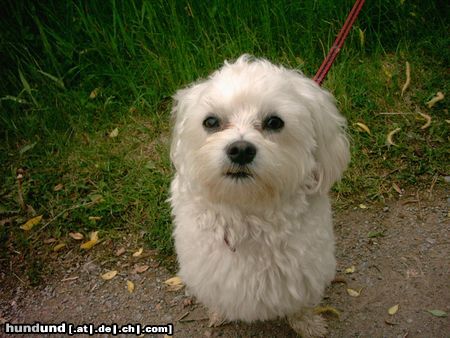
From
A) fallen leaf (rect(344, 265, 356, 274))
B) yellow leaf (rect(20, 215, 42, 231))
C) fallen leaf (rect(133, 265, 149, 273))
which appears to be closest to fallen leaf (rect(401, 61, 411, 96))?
fallen leaf (rect(344, 265, 356, 274))

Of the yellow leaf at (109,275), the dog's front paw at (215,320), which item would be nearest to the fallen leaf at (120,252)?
the yellow leaf at (109,275)

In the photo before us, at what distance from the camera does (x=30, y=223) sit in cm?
312

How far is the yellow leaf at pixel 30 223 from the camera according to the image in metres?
3.11

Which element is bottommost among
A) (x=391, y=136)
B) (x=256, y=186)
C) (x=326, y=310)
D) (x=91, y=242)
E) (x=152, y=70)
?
(x=326, y=310)

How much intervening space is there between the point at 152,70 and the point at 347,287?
2360mm

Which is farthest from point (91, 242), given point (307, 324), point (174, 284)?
point (307, 324)

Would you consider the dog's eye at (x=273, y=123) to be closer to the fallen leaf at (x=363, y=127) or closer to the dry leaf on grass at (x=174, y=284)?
the dry leaf on grass at (x=174, y=284)

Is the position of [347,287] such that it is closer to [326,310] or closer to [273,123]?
[326,310]

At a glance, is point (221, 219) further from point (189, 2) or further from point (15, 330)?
point (189, 2)

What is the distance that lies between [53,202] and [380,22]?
10.2ft

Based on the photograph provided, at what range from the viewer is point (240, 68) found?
1.89 m

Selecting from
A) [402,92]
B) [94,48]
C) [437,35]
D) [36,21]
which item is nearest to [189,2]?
[94,48]

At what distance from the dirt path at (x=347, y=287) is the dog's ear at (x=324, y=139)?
3.38ft

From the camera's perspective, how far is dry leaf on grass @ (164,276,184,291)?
2773mm
